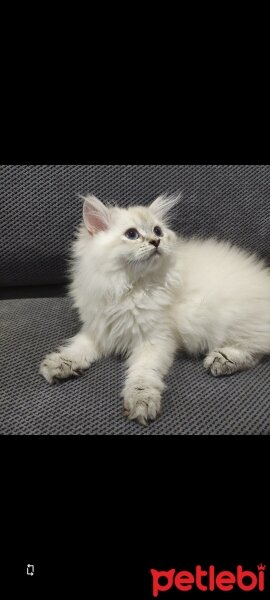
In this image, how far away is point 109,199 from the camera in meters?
1.79

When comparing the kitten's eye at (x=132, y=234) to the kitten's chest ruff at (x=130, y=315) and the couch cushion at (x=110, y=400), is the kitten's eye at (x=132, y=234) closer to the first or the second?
the kitten's chest ruff at (x=130, y=315)

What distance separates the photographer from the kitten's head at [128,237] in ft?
4.20

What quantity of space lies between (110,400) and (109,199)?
90 cm

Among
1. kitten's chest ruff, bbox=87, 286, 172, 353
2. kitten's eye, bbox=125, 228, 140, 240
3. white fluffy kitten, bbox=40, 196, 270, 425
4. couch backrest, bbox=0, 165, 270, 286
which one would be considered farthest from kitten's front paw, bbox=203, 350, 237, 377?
couch backrest, bbox=0, 165, 270, 286

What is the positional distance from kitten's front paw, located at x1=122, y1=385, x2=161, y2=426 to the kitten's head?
1.16 feet

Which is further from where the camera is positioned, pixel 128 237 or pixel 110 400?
pixel 128 237

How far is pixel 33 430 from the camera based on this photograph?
1.09 m

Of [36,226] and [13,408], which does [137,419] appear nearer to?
[13,408]

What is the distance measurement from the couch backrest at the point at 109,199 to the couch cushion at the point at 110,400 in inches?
17.9

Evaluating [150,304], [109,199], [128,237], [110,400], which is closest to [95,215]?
[128,237]

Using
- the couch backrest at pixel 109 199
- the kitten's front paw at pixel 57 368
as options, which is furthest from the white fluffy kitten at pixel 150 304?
the couch backrest at pixel 109 199

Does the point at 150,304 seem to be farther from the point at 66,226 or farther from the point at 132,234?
the point at 66,226

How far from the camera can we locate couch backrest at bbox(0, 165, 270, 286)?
177cm

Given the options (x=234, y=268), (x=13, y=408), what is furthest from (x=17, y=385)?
(x=234, y=268)
